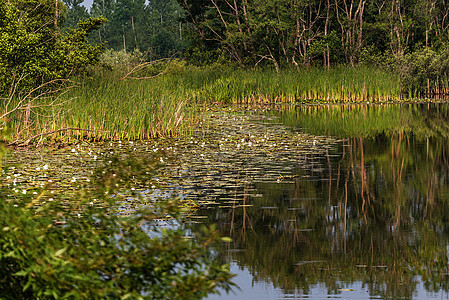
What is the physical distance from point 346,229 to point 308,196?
192 cm

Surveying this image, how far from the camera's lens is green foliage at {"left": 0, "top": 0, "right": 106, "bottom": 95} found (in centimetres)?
1658

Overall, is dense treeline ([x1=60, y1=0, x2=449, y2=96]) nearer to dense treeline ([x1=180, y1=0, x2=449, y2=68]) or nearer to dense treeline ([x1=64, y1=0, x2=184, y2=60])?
dense treeline ([x1=180, y1=0, x2=449, y2=68])

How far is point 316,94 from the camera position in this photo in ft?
102

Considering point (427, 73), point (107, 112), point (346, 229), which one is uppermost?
point (427, 73)

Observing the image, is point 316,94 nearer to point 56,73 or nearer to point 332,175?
point 56,73

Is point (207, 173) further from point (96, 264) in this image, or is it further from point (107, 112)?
point (96, 264)

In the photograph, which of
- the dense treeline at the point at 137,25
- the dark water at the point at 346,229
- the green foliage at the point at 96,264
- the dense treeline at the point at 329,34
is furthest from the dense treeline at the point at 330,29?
the dense treeline at the point at 137,25

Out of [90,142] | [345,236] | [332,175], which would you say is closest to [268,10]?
[90,142]

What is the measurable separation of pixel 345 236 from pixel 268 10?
35326 millimetres

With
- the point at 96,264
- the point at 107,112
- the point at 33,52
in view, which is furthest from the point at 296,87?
the point at 96,264

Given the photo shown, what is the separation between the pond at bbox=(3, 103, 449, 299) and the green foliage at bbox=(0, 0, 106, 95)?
3.81 meters


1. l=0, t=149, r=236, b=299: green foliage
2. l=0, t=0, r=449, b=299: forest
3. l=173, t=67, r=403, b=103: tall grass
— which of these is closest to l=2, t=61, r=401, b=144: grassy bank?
l=0, t=0, r=449, b=299: forest

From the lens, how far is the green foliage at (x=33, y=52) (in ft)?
54.4

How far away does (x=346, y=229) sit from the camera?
7.55 m
